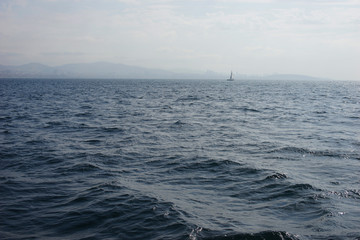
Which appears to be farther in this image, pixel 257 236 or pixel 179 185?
pixel 179 185

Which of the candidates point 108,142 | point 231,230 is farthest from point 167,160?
point 231,230

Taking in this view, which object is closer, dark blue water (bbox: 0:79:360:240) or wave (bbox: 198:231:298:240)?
wave (bbox: 198:231:298:240)

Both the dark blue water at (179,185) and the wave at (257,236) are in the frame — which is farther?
the dark blue water at (179,185)

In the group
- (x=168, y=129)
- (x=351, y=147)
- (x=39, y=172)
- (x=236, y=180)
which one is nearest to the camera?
(x=236, y=180)

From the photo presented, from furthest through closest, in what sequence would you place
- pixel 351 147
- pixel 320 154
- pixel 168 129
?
pixel 168 129 → pixel 351 147 → pixel 320 154

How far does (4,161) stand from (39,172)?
2.83 m

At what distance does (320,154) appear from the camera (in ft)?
54.0

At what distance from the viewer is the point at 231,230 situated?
834 cm

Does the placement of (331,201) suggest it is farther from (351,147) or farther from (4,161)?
(4,161)

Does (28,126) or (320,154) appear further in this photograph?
(28,126)

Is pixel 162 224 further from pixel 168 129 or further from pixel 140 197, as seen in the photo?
pixel 168 129

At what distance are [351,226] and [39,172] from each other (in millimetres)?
11719

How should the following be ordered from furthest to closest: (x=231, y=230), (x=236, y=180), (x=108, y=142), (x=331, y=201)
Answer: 1. (x=108, y=142)
2. (x=236, y=180)
3. (x=331, y=201)
4. (x=231, y=230)

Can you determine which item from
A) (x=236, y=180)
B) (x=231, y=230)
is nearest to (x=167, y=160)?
(x=236, y=180)
